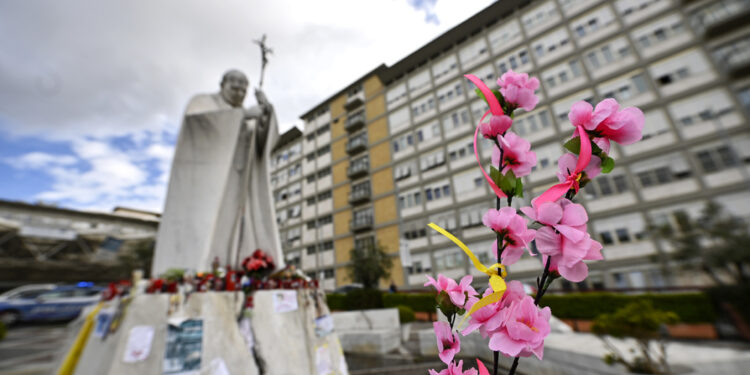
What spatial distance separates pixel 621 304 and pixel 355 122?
22.3 m

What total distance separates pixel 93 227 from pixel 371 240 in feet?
81.4

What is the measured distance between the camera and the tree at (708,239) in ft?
30.9

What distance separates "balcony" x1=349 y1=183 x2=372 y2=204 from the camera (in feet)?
79.3

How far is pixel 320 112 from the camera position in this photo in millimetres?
31734

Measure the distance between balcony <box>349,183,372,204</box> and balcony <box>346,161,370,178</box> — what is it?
106 centimetres

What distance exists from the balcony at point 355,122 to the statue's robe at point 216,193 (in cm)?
2234

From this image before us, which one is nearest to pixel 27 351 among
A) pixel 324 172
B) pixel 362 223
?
pixel 362 223

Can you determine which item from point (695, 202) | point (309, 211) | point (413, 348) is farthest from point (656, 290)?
point (309, 211)

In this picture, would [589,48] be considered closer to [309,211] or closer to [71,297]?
[309,211]

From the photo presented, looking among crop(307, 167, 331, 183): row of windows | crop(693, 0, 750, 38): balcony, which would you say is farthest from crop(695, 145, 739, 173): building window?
crop(307, 167, 331, 183): row of windows

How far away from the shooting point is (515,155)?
59 cm

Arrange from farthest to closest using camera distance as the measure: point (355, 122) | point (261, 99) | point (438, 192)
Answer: point (355, 122) < point (438, 192) < point (261, 99)

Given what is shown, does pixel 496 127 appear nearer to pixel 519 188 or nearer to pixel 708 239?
pixel 519 188

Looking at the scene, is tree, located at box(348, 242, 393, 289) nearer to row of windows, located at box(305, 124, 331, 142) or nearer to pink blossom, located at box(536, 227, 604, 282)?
row of windows, located at box(305, 124, 331, 142)
